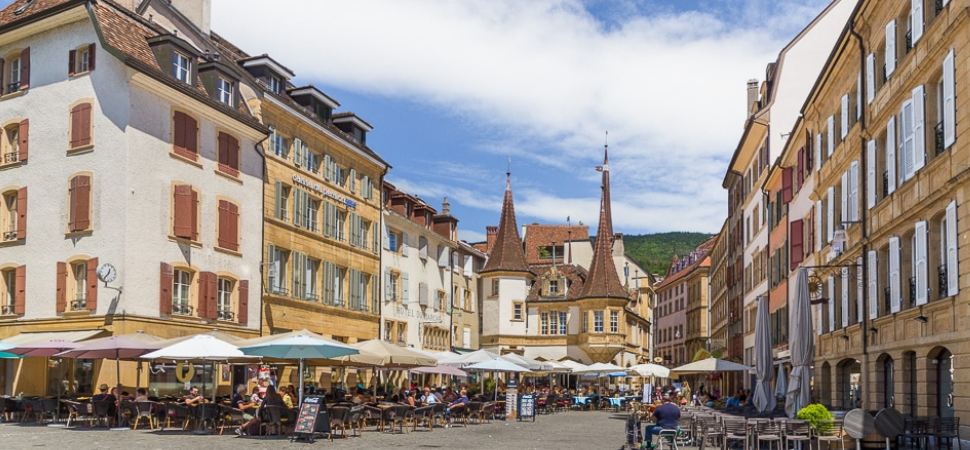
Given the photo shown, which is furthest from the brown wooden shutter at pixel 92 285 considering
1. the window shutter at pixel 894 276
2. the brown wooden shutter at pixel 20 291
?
the window shutter at pixel 894 276

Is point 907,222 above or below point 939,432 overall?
above

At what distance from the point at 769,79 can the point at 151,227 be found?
29.9 metres

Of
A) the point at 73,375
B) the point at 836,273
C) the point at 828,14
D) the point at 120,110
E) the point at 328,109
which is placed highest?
the point at 828,14

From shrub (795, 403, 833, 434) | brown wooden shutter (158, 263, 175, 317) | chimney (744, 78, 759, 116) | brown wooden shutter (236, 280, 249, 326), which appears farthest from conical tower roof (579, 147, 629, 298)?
shrub (795, 403, 833, 434)

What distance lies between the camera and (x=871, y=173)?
78.6 ft

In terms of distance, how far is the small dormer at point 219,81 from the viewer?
3559cm

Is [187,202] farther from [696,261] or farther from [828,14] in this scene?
[696,261]

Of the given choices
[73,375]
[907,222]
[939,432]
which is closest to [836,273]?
[907,222]

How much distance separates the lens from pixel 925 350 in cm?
1922

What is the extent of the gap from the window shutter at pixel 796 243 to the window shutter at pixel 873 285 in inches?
438

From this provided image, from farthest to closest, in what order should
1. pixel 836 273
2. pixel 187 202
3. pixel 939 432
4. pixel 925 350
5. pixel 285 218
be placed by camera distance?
pixel 285 218 → pixel 187 202 → pixel 836 273 → pixel 925 350 → pixel 939 432

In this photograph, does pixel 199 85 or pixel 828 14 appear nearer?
pixel 199 85

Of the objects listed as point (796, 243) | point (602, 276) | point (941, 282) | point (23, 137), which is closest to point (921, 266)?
point (941, 282)

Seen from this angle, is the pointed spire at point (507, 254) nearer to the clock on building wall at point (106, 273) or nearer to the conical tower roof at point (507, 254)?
the conical tower roof at point (507, 254)
